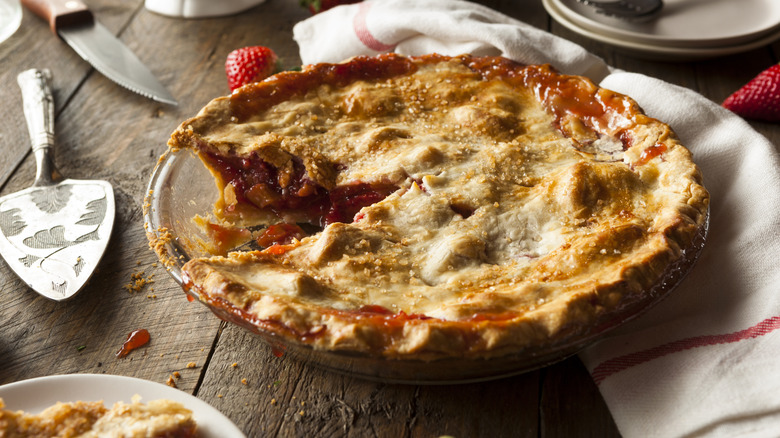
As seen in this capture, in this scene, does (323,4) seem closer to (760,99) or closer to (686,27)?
(686,27)

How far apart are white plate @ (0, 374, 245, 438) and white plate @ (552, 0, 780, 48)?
2549 mm

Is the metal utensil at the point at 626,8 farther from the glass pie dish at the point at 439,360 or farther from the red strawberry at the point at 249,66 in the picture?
the glass pie dish at the point at 439,360

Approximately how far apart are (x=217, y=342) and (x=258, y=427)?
1.24 feet

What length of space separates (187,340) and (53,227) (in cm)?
75

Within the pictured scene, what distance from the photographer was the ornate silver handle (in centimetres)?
289

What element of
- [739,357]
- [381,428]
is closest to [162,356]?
[381,428]

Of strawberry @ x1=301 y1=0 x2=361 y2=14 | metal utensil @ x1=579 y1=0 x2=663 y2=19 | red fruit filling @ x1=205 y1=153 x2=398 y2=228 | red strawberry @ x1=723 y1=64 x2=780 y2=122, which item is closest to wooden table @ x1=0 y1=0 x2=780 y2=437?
red strawberry @ x1=723 y1=64 x2=780 y2=122

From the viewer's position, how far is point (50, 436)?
5.40 ft

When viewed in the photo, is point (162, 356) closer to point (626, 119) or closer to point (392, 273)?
point (392, 273)

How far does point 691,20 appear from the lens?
11.7ft

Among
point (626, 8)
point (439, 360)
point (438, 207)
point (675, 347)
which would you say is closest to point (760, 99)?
point (626, 8)

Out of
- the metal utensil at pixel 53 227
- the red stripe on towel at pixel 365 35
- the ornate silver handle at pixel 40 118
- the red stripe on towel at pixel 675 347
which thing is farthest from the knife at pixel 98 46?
the red stripe on towel at pixel 675 347

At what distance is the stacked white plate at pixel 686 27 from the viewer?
3.26 m

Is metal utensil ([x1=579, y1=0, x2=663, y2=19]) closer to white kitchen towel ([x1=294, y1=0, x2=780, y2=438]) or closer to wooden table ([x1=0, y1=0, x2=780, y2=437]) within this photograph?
wooden table ([x1=0, y1=0, x2=780, y2=437])
